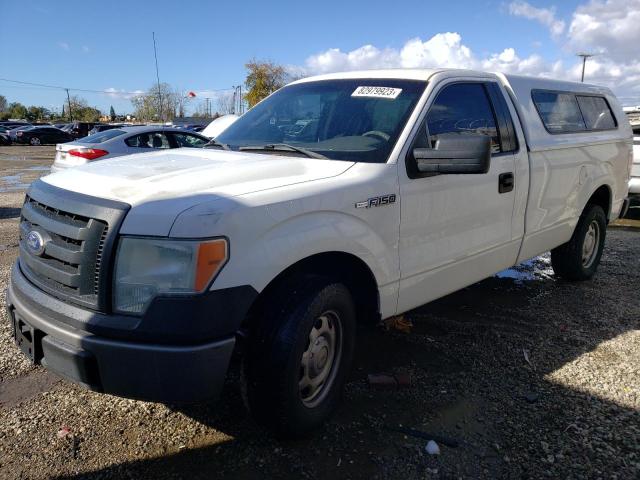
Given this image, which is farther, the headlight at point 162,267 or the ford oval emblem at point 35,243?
the ford oval emblem at point 35,243

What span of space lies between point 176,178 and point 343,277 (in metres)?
1.10

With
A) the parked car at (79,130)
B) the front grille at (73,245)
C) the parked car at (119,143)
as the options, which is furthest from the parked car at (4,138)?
the front grille at (73,245)

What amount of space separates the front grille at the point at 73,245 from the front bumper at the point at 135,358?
0.11m

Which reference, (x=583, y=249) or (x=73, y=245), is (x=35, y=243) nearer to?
(x=73, y=245)

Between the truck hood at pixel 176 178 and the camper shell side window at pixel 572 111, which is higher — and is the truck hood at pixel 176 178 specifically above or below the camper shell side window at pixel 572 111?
below

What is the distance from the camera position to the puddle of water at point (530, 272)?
607cm

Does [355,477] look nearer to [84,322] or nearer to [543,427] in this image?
[543,427]

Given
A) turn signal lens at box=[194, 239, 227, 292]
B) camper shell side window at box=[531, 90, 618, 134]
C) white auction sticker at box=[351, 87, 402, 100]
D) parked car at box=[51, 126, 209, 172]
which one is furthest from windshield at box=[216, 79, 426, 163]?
parked car at box=[51, 126, 209, 172]

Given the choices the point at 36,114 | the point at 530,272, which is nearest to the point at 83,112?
the point at 36,114

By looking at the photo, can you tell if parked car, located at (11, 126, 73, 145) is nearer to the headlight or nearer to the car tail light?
the car tail light

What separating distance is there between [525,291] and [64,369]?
4525 mm

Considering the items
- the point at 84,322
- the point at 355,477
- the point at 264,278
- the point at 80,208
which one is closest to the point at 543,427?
the point at 355,477

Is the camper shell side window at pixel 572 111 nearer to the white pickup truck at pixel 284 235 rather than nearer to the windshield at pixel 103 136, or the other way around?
the white pickup truck at pixel 284 235

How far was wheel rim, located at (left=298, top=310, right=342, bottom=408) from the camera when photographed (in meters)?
2.85
